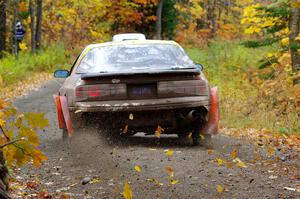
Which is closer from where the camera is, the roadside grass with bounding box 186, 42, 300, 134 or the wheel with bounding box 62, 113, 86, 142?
the wheel with bounding box 62, 113, 86, 142

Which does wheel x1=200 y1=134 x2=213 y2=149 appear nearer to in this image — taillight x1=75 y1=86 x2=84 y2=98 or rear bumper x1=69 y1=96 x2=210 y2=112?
rear bumper x1=69 y1=96 x2=210 y2=112

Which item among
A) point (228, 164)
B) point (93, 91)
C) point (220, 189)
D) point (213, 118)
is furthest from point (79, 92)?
point (220, 189)

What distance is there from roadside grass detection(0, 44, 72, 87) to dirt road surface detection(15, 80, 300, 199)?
1169cm

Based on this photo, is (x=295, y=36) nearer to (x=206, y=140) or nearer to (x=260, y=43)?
(x=260, y=43)

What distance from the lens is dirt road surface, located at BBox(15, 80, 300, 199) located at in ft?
19.2

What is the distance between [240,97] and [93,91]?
28.2ft

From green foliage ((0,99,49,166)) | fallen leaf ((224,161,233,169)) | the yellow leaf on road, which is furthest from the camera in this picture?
fallen leaf ((224,161,233,169))

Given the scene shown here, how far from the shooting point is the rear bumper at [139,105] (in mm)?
8203

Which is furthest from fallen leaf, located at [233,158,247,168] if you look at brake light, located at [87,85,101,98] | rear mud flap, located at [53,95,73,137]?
rear mud flap, located at [53,95,73,137]

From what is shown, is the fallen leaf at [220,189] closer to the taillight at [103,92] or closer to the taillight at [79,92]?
the taillight at [103,92]

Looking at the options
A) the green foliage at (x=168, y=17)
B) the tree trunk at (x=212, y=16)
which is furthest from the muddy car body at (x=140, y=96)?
the tree trunk at (x=212, y=16)

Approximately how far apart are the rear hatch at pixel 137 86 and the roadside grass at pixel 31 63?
11918 millimetres

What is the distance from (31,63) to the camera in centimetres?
2769

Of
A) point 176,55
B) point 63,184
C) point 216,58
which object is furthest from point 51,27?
point 63,184
